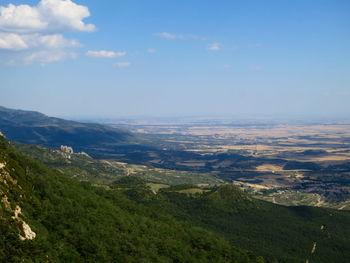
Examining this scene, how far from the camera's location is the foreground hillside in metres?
76.4

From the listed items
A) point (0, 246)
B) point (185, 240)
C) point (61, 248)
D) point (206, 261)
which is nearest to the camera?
point (0, 246)

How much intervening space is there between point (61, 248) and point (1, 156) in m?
30.8

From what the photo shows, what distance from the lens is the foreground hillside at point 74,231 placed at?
251ft

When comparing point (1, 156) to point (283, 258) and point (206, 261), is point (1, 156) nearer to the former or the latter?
point (206, 261)

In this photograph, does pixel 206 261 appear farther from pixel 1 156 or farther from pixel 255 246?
pixel 1 156

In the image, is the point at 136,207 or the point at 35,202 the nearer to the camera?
the point at 35,202

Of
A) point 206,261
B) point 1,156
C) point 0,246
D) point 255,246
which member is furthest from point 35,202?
point 255,246

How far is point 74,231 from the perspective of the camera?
329ft

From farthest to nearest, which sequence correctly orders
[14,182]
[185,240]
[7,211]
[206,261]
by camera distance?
[185,240] < [206,261] < [14,182] < [7,211]

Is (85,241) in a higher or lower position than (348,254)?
higher

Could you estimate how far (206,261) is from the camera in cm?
13762

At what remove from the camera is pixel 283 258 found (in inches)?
7298

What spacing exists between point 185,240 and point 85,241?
216ft

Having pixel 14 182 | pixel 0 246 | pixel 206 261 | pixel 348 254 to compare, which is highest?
pixel 14 182
